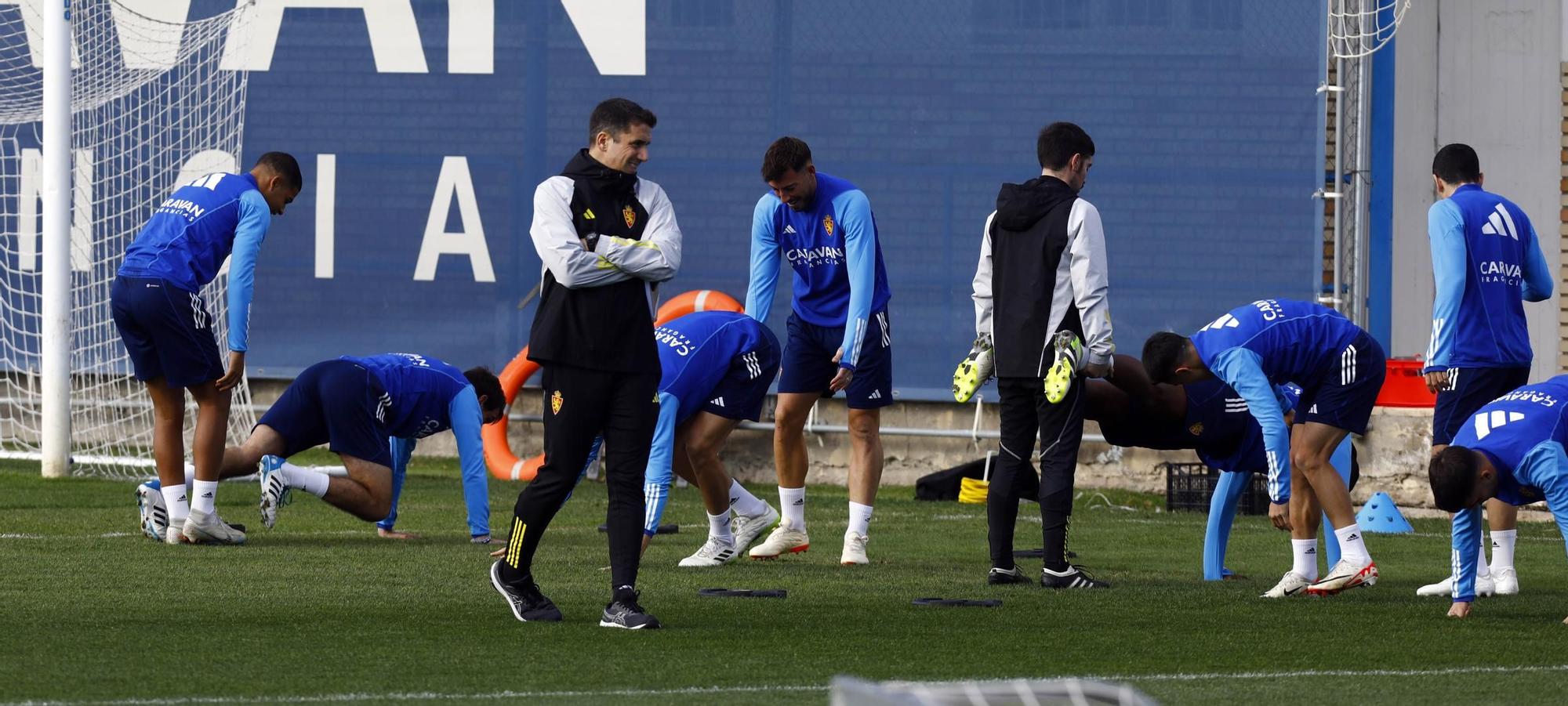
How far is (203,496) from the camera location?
9.23m

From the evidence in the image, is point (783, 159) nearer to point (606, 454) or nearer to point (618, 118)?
point (618, 118)

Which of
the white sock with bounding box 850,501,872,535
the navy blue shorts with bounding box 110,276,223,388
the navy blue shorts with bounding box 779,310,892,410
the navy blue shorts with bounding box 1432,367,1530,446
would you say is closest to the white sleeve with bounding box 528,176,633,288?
the navy blue shorts with bounding box 779,310,892,410

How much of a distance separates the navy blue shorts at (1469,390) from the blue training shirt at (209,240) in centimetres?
531

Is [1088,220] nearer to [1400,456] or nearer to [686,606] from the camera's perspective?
[686,606]

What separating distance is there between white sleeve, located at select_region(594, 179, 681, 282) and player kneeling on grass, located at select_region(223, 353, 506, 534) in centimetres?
315

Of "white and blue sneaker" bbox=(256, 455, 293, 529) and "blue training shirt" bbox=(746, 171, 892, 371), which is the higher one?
"blue training shirt" bbox=(746, 171, 892, 371)

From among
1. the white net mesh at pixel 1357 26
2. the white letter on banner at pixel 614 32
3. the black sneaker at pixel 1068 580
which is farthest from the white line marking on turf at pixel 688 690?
the white letter on banner at pixel 614 32

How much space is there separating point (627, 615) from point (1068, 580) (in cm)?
225

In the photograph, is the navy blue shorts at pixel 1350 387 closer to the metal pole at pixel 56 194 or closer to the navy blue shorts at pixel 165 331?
the navy blue shorts at pixel 165 331

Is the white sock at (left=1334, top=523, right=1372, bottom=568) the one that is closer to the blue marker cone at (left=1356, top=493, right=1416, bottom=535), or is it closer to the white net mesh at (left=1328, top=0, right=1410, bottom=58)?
the blue marker cone at (left=1356, top=493, right=1416, bottom=535)

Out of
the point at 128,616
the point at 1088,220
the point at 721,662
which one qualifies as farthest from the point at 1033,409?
the point at 128,616

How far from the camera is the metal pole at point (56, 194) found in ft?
41.9

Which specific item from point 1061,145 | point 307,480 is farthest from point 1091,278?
point 307,480

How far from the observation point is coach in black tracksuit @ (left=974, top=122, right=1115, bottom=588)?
26.0 feet
